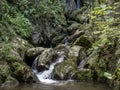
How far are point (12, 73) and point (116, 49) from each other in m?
4.65

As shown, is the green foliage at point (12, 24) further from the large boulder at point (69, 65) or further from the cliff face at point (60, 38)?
the large boulder at point (69, 65)

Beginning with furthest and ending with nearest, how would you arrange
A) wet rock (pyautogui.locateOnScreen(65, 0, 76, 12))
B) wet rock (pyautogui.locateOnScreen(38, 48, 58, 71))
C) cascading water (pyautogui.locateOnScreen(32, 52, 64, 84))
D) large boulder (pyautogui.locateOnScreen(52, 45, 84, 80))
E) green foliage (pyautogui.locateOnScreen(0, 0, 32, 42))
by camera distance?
wet rock (pyautogui.locateOnScreen(65, 0, 76, 12)), green foliage (pyautogui.locateOnScreen(0, 0, 32, 42)), wet rock (pyautogui.locateOnScreen(38, 48, 58, 71)), large boulder (pyautogui.locateOnScreen(52, 45, 84, 80)), cascading water (pyautogui.locateOnScreen(32, 52, 64, 84))

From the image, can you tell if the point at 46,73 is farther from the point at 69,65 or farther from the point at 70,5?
the point at 70,5

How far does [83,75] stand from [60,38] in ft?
28.0

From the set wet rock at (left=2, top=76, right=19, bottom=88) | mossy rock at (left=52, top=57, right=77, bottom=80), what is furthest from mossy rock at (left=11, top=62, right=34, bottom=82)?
mossy rock at (left=52, top=57, right=77, bottom=80)

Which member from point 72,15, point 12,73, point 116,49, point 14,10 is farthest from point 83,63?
point 72,15

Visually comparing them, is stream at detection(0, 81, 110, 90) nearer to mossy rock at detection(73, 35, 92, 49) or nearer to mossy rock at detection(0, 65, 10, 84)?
mossy rock at detection(0, 65, 10, 84)

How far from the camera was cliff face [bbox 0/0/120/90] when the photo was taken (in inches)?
350

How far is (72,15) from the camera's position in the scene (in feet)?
83.7

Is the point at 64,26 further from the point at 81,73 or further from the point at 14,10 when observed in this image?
the point at 81,73

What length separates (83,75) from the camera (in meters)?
12.6

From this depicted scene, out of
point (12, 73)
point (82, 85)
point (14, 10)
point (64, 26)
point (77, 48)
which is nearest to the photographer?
point (82, 85)

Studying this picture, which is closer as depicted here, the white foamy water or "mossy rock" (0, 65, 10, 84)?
"mossy rock" (0, 65, 10, 84)

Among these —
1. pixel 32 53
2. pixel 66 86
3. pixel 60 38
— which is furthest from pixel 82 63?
pixel 60 38
